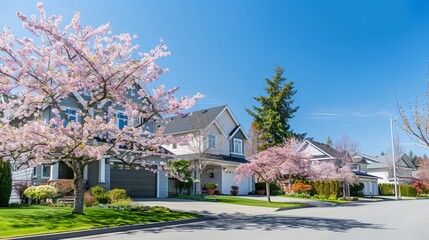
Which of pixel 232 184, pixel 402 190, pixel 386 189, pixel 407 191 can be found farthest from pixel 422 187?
pixel 232 184

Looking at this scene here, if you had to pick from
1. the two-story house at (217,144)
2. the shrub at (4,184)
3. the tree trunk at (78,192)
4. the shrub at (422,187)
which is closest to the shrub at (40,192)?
the shrub at (4,184)

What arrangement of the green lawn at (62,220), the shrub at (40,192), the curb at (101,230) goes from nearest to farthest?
the curb at (101,230)
the green lawn at (62,220)
the shrub at (40,192)

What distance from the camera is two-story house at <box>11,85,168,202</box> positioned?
24219mm

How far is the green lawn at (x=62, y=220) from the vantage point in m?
12.0

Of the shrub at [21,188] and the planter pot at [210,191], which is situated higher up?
the shrub at [21,188]

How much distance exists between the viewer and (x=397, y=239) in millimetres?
10867

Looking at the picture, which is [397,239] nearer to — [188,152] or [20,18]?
[20,18]

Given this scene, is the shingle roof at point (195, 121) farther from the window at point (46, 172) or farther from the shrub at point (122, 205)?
the shrub at point (122, 205)

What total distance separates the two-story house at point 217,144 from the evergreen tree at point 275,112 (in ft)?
44.7

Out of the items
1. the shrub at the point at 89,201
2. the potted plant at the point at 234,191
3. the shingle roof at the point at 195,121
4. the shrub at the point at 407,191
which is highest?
the shingle roof at the point at 195,121

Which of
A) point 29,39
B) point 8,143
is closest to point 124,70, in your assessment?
point 29,39

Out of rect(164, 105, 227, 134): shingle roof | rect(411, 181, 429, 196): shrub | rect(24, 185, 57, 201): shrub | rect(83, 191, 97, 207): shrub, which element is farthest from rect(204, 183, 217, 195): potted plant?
rect(411, 181, 429, 196): shrub

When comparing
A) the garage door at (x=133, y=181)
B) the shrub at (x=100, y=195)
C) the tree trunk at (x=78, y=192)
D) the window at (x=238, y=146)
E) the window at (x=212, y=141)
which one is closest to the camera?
the tree trunk at (x=78, y=192)

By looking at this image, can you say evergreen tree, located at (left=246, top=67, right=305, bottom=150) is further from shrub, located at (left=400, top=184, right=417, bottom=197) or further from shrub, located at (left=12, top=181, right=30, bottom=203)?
shrub, located at (left=12, top=181, right=30, bottom=203)
